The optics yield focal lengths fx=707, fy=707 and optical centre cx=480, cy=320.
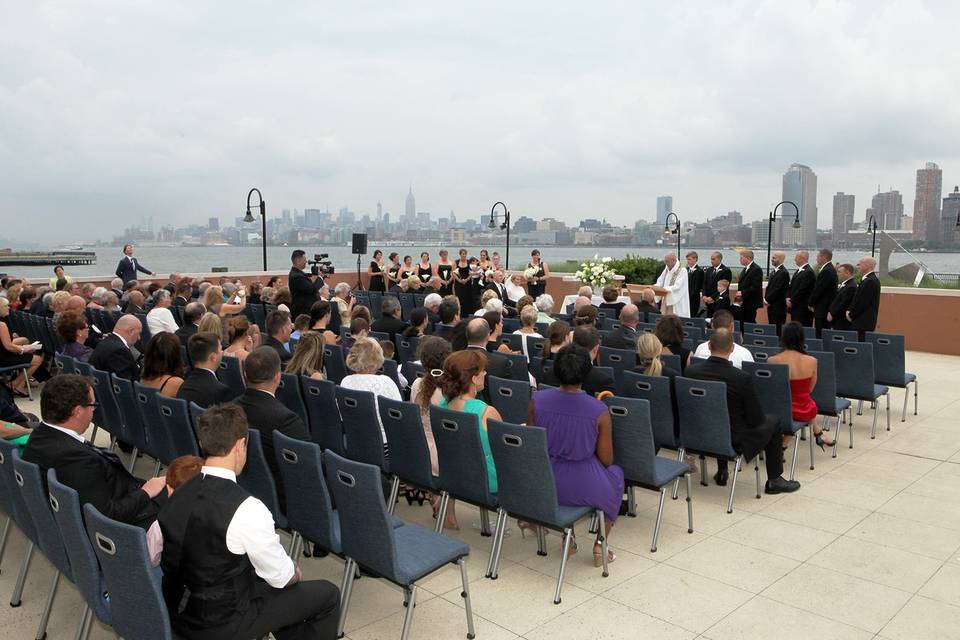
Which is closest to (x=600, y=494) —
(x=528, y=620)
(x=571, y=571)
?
(x=571, y=571)

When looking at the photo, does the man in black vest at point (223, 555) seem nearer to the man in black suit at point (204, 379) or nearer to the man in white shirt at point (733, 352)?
the man in black suit at point (204, 379)

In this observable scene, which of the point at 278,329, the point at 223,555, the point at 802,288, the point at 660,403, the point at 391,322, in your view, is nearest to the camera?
the point at 223,555

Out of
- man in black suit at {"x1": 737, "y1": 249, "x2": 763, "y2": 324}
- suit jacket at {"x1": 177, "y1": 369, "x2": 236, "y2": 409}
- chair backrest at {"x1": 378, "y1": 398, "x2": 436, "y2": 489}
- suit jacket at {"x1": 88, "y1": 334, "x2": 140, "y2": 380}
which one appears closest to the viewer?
chair backrest at {"x1": 378, "y1": 398, "x2": 436, "y2": 489}

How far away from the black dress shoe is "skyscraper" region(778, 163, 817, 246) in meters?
17.7

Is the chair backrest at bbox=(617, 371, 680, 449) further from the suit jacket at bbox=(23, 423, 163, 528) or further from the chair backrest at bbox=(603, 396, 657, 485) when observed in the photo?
the suit jacket at bbox=(23, 423, 163, 528)

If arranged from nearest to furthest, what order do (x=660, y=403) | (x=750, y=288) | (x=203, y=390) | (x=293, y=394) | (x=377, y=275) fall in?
(x=203, y=390), (x=660, y=403), (x=293, y=394), (x=750, y=288), (x=377, y=275)

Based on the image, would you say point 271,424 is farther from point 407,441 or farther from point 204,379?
point 204,379

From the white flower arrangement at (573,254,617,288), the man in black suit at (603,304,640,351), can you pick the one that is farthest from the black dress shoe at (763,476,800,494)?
the white flower arrangement at (573,254,617,288)

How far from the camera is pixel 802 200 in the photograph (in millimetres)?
27359

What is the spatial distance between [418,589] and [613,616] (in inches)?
41.4

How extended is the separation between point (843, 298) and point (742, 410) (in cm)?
570

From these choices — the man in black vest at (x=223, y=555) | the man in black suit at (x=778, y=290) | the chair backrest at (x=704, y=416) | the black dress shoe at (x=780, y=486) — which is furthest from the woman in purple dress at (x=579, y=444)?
the man in black suit at (x=778, y=290)

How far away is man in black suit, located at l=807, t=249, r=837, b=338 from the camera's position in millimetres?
10039

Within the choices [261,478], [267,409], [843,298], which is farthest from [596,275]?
[261,478]
